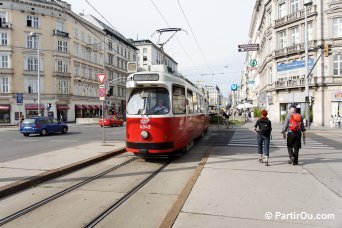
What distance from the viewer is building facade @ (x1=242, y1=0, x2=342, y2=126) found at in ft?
108

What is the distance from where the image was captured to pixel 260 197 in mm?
5805

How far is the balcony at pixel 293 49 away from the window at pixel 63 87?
34.5 meters

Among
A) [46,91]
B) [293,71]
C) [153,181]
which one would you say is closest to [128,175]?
[153,181]

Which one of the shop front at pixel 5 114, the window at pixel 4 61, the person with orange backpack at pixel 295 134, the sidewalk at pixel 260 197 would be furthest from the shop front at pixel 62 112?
the person with orange backpack at pixel 295 134

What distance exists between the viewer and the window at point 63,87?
168 ft

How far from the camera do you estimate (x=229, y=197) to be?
19.0ft

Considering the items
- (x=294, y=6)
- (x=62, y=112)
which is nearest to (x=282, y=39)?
(x=294, y=6)

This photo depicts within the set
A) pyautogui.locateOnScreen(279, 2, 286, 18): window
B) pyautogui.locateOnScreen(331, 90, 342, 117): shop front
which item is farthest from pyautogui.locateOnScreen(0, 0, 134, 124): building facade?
pyautogui.locateOnScreen(331, 90, 342, 117): shop front

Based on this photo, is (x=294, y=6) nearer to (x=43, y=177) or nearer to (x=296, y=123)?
(x=296, y=123)

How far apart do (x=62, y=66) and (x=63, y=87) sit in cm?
360

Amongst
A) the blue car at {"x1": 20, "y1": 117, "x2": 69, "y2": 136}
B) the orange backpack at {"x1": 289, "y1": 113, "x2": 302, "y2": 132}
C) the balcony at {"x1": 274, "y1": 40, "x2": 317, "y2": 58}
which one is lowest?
the blue car at {"x1": 20, "y1": 117, "x2": 69, "y2": 136}

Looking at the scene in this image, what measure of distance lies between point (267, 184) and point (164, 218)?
3136 millimetres

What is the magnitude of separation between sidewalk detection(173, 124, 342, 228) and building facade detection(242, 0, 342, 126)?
76.2 feet

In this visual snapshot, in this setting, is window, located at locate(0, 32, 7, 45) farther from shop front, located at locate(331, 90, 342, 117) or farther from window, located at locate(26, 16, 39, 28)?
shop front, located at locate(331, 90, 342, 117)
